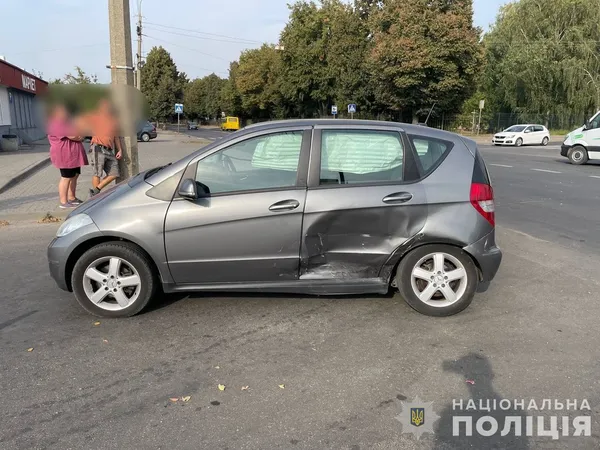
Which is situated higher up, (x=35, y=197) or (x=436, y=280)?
(x=436, y=280)

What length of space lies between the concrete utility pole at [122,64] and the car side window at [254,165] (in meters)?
3.94

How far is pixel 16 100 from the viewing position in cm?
2608

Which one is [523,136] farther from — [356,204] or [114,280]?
[114,280]

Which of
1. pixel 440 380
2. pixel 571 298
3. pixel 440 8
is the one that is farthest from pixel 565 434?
pixel 440 8

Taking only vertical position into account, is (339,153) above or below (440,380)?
above

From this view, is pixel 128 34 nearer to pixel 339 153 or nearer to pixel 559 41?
pixel 339 153

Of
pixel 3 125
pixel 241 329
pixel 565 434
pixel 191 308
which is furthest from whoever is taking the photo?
pixel 3 125

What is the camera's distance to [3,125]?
23234 mm

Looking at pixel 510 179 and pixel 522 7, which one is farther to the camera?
pixel 522 7

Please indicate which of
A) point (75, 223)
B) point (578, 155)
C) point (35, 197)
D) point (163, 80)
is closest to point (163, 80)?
point (163, 80)

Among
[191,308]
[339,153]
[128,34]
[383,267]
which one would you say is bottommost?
[191,308]

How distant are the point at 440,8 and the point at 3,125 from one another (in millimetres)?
32494

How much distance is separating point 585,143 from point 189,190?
1820 centimetres

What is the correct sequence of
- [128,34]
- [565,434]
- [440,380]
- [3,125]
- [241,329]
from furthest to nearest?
1. [3,125]
2. [128,34]
3. [241,329]
4. [440,380]
5. [565,434]
